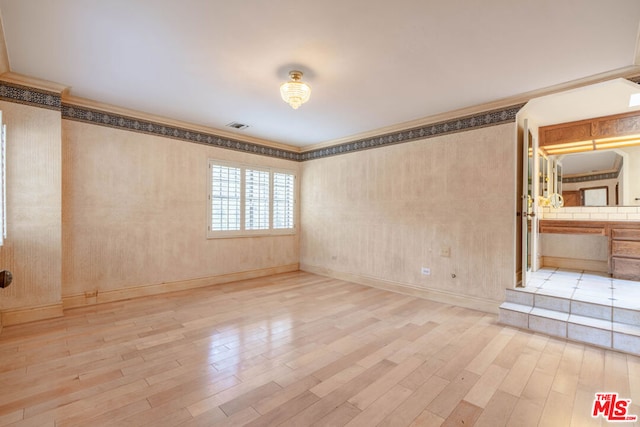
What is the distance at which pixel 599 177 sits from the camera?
4.45 metres

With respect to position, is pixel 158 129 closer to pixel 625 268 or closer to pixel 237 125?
pixel 237 125

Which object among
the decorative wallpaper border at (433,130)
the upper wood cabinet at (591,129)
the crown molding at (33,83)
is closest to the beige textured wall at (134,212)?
the crown molding at (33,83)

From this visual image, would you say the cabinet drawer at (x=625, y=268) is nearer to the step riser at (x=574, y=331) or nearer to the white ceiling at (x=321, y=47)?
A: the step riser at (x=574, y=331)

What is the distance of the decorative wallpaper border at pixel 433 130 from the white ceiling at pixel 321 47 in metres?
0.27

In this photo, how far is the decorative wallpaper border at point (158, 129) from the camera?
12.4ft

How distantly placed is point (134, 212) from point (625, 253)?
22.5 ft

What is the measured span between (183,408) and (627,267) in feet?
18.0

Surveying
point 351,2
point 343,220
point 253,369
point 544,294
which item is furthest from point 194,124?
point 544,294

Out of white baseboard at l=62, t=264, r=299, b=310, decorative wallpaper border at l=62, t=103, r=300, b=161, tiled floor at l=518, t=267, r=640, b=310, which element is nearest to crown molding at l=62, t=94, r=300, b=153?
decorative wallpaper border at l=62, t=103, r=300, b=161

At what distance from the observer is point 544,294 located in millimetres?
3338

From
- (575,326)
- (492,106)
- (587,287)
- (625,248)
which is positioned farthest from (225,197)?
(625,248)

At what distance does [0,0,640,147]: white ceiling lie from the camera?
81.2 inches

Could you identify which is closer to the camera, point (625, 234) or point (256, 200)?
point (625, 234)

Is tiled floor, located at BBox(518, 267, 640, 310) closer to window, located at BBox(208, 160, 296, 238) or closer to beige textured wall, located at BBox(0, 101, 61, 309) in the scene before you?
window, located at BBox(208, 160, 296, 238)
